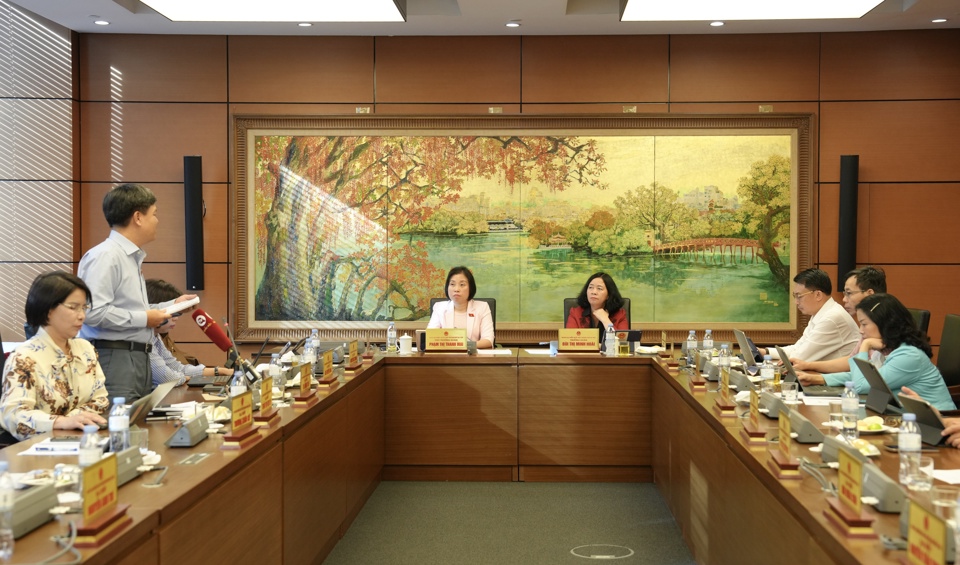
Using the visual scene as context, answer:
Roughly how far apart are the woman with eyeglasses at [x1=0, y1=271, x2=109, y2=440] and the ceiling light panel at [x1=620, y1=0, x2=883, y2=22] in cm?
397

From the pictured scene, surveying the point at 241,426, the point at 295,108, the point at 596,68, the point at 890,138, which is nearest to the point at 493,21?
the point at 596,68

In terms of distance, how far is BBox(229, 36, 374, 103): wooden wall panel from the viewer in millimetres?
7367

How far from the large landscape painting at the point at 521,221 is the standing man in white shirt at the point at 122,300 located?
3.30 metres

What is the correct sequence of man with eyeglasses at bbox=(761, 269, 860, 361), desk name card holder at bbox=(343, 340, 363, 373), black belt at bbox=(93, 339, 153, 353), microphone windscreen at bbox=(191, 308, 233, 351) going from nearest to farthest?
microphone windscreen at bbox=(191, 308, 233, 351)
black belt at bbox=(93, 339, 153, 353)
desk name card holder at bbox=(343, 340, 363, 373)
man with eyeglasses at bbox=(761, 269, 860, 361)

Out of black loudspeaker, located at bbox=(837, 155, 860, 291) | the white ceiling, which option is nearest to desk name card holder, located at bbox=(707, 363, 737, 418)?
the white ceiling

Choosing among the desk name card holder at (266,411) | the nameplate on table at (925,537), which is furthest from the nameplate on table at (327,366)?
the nameplate on table at (925,537)

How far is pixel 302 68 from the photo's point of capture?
737 cm

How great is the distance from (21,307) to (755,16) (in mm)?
5977

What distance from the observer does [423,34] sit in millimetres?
7281

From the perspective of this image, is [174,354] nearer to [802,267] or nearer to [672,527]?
[672,527]

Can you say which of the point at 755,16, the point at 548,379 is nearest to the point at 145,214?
the point at 548,379

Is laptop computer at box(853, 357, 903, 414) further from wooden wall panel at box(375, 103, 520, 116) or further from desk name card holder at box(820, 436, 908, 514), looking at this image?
wooden wall panel at box(375, 103, 520, 116)

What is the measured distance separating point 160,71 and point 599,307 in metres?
4.07

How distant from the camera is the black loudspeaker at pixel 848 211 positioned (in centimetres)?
711
